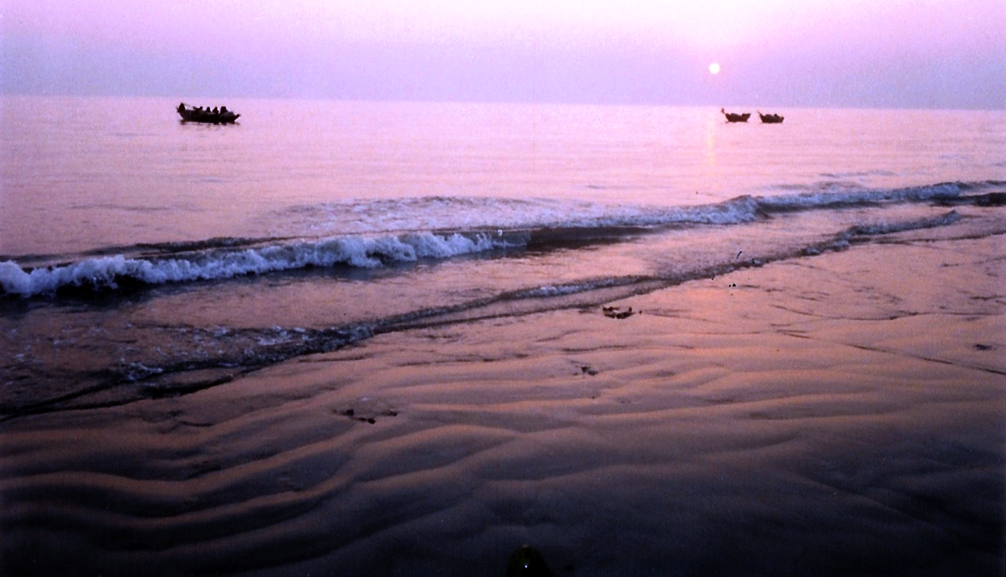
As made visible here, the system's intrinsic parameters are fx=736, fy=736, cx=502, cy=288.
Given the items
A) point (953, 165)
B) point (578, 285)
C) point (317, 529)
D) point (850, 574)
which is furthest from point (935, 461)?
point (953, 165)

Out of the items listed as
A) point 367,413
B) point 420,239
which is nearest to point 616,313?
point 367,413

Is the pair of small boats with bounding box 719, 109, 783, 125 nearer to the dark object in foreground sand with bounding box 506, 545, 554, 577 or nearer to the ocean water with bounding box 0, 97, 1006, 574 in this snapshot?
the ocean water with bounding box 0, 97, 1006, 574

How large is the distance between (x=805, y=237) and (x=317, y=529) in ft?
41.2

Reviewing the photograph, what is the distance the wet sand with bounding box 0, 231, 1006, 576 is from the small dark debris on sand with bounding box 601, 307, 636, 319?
30.5 inches

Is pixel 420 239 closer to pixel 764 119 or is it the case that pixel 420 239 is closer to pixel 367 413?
pixel 367 413

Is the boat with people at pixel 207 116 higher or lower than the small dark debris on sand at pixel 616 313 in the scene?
higher

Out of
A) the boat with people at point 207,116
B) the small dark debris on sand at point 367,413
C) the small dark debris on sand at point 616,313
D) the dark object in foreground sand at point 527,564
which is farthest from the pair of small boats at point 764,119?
the dark object in foreground sand at point 527,564

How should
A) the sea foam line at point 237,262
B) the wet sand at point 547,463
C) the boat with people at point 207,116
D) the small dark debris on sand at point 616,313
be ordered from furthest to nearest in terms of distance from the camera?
the boat with people at point 207,116 → the sea foam line at point 237,262 → the small dark debris on sand at point 616,313 → the wet sand at point 547,463

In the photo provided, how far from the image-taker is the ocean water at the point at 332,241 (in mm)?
6887

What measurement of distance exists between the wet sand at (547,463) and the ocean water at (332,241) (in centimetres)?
106

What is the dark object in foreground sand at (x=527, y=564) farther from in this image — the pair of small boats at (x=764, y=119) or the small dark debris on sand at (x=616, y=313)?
the pair of small boats at (x=764, y=119)

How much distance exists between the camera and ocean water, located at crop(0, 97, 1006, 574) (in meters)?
6.89

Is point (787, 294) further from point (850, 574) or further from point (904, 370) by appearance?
point (850, 574)

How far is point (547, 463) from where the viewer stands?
14.3ft
